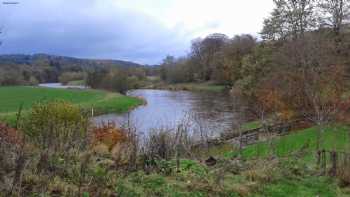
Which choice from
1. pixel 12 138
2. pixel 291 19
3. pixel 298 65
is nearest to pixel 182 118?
pixel 12 138

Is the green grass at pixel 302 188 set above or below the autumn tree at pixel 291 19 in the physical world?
below

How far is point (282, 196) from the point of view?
7578 mm

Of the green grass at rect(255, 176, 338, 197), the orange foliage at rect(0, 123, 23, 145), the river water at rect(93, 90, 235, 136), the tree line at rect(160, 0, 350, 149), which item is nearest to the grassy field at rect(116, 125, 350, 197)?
the green grass at rect(255, 176, 338, 197)

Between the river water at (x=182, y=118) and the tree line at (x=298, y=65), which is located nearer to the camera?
the river water at (x=182, y=118)

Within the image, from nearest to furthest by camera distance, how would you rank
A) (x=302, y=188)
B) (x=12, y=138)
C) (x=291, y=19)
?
(x=12, y=138) → (x=302, y=188) → (x=291, y=19)

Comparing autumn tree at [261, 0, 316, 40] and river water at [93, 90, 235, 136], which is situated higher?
autumn tree at [261, 0, 316, 40]

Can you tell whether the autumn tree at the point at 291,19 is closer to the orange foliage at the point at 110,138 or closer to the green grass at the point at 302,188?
the orange foliage at the point at 110,138

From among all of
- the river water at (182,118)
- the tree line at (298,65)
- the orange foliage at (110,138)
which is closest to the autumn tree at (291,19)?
the tree line at (298,65)

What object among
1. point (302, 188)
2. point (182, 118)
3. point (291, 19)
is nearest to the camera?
point (302, 188)

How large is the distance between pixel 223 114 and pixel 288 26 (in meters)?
10.4

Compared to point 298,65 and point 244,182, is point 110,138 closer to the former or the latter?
point 244,182

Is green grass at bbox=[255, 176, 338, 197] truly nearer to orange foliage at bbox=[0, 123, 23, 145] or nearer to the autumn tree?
orange foliage at bbox=[0, 123, 23, 145]

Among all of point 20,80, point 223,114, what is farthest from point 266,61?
point 20,80

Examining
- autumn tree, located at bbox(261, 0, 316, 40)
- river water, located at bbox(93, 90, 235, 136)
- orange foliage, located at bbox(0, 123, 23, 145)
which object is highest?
autumn tree, located at bbox(261, 0, 316, 40)
